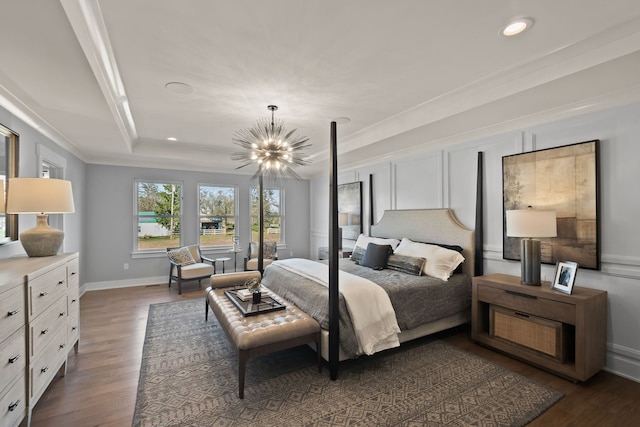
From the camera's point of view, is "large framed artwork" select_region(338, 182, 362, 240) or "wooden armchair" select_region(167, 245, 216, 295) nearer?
"wooden armchair" select_region(167, 245, 216, 295)

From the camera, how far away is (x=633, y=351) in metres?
2.56

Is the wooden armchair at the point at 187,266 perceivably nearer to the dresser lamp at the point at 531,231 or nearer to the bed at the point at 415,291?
the bed at the point at 415,291

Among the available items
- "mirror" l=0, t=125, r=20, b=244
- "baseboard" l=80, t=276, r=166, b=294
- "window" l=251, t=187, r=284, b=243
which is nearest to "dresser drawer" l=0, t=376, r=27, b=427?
"mirror" l=0, t=125, r=20, b=244

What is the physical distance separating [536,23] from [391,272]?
2.73 metres

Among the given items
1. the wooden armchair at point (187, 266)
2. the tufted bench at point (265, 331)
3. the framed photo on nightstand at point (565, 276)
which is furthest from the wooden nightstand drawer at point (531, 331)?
the wooden armchair at point (187, 266)

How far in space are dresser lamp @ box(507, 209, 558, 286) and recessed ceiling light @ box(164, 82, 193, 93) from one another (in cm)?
335

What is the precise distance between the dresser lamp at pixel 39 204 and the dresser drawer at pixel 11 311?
889 millimetres

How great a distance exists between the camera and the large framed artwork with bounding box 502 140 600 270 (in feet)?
9.09

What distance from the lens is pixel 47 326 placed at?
2.23 metres

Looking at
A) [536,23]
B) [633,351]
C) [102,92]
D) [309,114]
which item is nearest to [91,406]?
[102,92]

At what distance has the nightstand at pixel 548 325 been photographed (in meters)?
2.46

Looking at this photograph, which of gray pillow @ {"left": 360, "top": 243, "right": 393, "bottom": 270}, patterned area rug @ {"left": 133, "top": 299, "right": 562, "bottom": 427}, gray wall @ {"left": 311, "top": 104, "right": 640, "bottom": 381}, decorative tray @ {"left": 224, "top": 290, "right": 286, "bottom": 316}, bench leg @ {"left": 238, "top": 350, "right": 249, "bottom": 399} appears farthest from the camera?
gray pillow @ {"left": 360, "top": 243, "right": 393, "bottom": 270}

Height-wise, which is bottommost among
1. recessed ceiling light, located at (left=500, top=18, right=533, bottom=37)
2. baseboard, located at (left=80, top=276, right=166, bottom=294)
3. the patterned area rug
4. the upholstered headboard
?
the patterned area rug

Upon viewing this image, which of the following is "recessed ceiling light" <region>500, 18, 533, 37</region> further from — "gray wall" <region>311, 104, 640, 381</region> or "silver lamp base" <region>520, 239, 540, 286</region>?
"silver lamp base" <region>520, 239, 540, 286</region>
